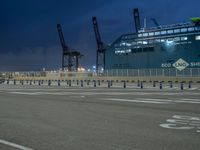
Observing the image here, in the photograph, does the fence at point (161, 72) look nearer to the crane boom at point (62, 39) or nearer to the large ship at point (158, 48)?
the large ship at point (158, 48)

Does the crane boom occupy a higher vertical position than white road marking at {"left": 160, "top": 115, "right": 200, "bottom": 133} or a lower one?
higher

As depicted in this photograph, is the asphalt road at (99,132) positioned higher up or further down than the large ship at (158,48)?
further down

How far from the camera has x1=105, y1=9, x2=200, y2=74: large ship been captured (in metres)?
62.8

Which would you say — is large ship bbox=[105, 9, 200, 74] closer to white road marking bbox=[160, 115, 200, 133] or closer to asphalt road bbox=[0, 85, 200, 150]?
white road marking bbox=[160, 115, 200, 133]

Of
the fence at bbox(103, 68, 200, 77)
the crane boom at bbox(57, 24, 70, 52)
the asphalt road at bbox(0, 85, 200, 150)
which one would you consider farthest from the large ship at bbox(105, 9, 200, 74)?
the asphalt road at bbox(0, 85, 200, 150)

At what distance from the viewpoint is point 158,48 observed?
222 feet

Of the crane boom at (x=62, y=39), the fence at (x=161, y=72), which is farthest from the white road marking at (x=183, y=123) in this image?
the crane boom at (x=62, y=39)

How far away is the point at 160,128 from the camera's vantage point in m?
8.27

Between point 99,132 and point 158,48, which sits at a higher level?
point 158,48

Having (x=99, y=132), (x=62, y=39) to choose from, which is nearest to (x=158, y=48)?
(x=62, y=39)

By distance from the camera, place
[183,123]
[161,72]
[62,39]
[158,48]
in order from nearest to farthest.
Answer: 1. [183,123]
2. [161,72]
3. [158,48]
4. [62,39]

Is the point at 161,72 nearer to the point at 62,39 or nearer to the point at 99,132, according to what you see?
the point at 99,132

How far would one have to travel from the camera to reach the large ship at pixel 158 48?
62750 millimetres

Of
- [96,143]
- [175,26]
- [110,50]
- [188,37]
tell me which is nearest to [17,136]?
[96,143]
